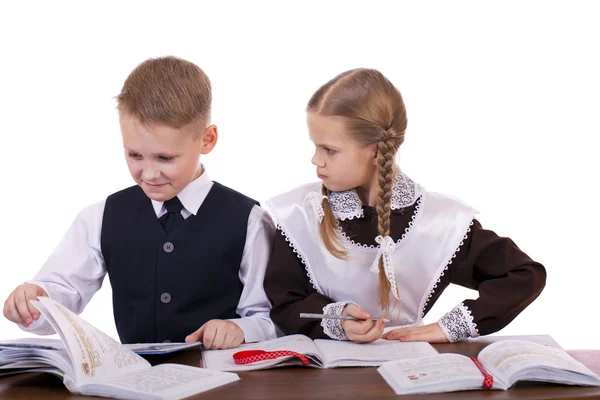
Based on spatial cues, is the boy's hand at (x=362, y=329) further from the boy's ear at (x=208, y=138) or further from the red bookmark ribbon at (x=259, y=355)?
the boy's ear at (x=208, y=138)

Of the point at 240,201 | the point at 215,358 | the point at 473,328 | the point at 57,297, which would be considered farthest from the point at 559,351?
the point at 57,297

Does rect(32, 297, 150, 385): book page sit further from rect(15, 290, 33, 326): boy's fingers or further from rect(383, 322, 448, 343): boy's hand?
rect(383, 322, 448, 343): boy's hand

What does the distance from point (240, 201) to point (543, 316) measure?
7.44 feet

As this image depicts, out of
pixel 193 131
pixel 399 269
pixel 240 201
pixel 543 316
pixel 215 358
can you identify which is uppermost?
pixel 193 131

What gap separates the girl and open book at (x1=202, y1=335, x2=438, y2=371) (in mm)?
94

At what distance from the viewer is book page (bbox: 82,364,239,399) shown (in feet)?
5.59

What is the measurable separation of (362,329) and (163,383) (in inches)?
26.2

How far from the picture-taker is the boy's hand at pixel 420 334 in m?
2.31

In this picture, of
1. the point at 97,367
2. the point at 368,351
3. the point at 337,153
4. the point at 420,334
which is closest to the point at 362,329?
the point at 368,351

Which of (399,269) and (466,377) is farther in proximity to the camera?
(399,269)

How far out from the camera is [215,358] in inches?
83.7

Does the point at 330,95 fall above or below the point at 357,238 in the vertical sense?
above

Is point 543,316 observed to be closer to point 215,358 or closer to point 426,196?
point 426,196

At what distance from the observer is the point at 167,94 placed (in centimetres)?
234
